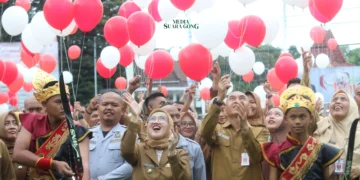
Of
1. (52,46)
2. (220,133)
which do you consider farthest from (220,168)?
(52,46)

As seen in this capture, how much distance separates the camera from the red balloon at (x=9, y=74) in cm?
1317

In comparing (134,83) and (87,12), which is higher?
(87,12)

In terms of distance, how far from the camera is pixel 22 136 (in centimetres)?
550

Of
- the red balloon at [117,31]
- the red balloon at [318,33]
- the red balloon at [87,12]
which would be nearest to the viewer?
the red balloon at [87,12]

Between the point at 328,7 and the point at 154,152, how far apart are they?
17.8 feet

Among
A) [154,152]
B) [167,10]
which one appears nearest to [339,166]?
[154,152]

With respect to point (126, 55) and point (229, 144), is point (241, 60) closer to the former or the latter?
point (126, 55)

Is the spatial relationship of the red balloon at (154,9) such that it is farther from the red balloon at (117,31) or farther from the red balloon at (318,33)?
the red balloon at (318,33)

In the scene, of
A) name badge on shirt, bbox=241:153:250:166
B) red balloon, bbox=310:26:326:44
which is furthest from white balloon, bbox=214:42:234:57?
name badge on shirt, bbox=241:153:250:166

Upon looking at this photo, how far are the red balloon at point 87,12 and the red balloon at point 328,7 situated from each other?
343cm

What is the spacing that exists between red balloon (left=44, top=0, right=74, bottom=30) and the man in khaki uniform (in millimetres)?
4609

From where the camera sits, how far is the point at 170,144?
539 centimetres

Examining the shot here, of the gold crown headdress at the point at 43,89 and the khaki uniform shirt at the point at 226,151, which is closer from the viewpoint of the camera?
the gold crown headdress at the point at 43,89

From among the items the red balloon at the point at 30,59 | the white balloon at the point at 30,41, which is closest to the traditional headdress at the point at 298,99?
the white balloon at the point at 30,41
